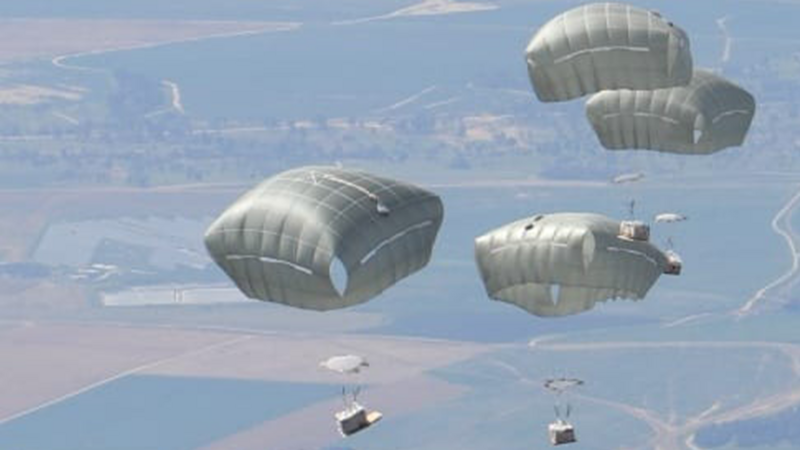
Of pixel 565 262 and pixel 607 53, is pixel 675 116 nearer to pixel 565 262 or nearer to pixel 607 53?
pixel 607 53

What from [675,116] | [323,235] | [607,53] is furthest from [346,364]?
[675,116]

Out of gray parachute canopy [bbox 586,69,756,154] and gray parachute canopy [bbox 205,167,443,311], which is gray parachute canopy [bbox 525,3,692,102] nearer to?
gray parachute canopy [bbox 586,69,756,154]

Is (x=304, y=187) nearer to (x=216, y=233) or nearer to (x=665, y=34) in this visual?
(x=216, y=233)

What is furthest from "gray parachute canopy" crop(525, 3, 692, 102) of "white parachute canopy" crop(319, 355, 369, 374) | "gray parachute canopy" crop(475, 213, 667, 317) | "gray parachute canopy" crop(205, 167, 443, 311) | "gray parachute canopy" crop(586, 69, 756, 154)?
"white parachute canopy" crop(319, 355, 369, 374)

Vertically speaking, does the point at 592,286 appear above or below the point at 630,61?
below

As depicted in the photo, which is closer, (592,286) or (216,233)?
(216,233)

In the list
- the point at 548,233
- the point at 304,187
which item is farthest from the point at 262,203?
the point at 548,233

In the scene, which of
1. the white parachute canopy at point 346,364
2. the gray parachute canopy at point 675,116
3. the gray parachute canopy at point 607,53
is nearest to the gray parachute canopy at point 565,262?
the gray parachute canopy at point 607,53
